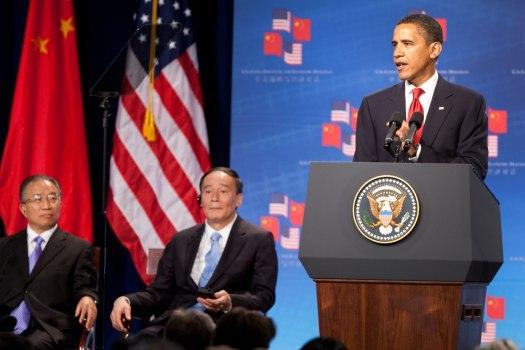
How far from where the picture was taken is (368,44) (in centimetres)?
727

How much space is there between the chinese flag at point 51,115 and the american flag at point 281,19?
55.5 inches

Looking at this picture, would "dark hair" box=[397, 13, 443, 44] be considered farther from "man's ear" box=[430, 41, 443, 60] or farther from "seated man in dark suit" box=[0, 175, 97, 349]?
"seated man in dark suit" box=[0, 175, 97, 349]

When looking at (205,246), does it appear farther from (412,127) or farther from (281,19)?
(281,19)

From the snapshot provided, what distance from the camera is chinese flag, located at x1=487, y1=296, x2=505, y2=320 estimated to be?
23.2 feet

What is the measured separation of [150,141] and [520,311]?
280 centimetres

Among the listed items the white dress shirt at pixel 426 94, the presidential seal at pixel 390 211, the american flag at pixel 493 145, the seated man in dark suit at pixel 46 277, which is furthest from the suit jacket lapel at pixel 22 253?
the american flag at pixel 493 145

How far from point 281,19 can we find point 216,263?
2.58 metres

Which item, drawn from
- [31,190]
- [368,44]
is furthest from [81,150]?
[368,44]

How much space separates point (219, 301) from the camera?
470 cm

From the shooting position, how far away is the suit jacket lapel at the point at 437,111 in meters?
4.18

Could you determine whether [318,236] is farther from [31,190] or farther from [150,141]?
[150,141]

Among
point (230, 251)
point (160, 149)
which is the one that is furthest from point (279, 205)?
point (230, 251)

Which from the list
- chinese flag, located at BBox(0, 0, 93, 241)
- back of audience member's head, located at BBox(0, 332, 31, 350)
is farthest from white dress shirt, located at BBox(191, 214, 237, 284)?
back of audience member's head, located at BBox(0, 332, 31, 350)

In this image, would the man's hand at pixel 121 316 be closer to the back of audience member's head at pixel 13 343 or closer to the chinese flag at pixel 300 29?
the back of audience member's head at pixel 13 343
